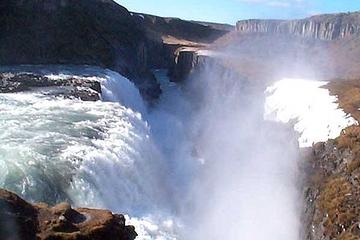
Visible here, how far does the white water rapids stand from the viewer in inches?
660

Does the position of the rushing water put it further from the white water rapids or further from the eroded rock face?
the eroded rock face

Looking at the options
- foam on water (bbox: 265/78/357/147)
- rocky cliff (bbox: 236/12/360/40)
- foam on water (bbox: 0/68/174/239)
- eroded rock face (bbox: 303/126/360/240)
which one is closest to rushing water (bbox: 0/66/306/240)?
foam on water (bbox: 0/68/174/239)

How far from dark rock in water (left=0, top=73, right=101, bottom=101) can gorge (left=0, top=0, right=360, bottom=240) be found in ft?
0.40

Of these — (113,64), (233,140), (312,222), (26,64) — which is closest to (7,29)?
(26,64)

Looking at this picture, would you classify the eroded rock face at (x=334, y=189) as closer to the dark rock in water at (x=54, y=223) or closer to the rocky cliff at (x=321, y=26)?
the dark rock in water at (x=54, y=223)

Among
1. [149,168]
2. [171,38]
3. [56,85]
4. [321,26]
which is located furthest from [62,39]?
[171,38]

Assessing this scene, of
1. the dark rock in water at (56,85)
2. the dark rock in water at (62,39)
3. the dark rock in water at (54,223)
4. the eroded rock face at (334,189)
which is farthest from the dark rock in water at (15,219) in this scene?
the dark rock in water at (62,39)

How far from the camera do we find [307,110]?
2444 centimetres

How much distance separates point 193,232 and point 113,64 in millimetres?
25015

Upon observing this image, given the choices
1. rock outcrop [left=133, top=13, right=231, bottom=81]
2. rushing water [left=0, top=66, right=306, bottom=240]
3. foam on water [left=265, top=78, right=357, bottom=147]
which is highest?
foam on water [left=265, top=78, right=357, bottom=147]

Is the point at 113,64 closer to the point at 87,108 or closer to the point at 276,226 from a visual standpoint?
the point at 87,108

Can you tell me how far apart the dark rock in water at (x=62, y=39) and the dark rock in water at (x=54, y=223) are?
93.4 ft

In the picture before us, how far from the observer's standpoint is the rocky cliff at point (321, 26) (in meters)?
65.8

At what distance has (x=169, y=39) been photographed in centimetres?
8775
